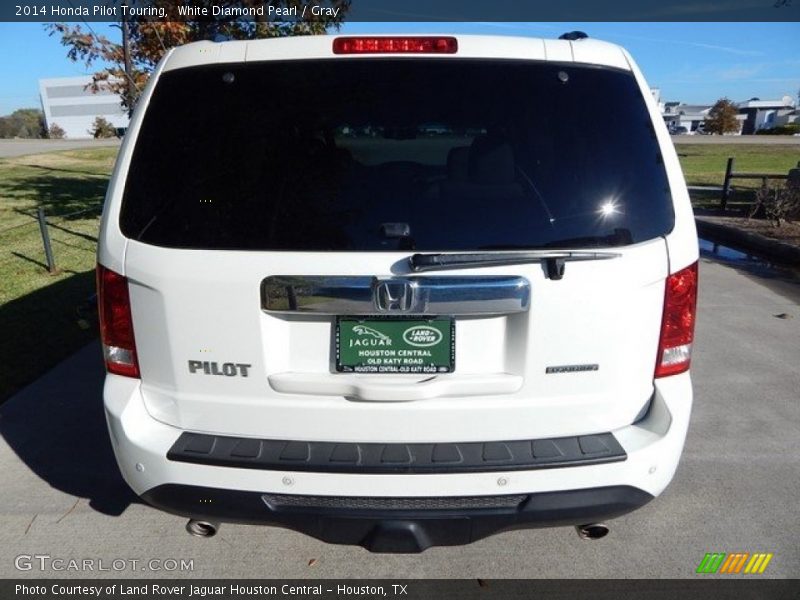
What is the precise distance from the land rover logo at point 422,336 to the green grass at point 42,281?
1.94 meters

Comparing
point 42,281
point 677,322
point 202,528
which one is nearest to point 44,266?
point 42,281

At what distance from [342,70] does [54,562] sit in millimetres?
2446

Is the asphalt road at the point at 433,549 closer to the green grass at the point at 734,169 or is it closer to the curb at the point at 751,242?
the curb at the point at 751,242

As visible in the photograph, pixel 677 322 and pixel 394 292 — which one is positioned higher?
pixel 394 292

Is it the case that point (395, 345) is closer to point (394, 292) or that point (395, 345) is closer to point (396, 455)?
point (394, 292)

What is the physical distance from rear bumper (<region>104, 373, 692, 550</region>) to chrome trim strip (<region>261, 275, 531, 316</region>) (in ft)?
1.85

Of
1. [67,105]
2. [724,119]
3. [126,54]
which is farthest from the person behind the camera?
[67,105]

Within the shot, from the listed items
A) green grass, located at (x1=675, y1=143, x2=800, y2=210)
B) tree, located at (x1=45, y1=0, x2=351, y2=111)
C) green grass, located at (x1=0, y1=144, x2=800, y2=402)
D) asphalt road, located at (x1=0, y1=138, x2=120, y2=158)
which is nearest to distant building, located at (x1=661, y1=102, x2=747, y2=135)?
green grass, located at (x1=675, y1=143, x2=800, y2=210)

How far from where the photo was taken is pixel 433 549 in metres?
2.85

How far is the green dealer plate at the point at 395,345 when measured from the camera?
6.88 ft

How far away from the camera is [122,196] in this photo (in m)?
2.20

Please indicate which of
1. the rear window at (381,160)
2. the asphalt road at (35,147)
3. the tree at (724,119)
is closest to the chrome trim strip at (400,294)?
the rear window at (381,160)

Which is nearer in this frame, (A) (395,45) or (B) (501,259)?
(B) (501,259)

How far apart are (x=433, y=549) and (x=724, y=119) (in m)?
82.7
